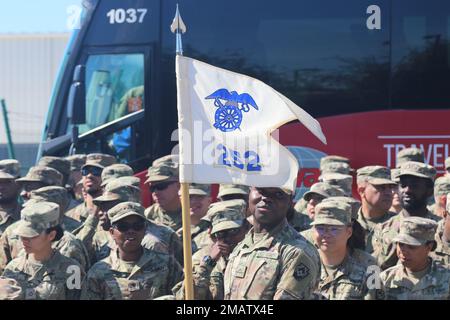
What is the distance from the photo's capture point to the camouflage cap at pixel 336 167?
28.7 feet

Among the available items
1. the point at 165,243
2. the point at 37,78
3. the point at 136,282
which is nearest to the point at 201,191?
the point at 165,243

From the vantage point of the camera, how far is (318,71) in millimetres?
9906

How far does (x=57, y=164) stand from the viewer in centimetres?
928

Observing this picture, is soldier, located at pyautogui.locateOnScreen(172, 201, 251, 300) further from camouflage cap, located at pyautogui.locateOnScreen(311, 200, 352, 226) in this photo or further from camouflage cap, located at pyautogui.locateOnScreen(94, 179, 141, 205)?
camouflage cap, located at pyautogui.locateOnScreen(94, 179, 141, 205)

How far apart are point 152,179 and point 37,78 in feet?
83.4

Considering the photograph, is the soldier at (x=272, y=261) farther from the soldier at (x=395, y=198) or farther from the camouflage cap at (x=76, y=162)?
the camouflage cap at (x=76, y=162)

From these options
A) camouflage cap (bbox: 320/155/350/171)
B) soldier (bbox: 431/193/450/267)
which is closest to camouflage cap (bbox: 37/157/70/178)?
camouflage cap (bbox: 320/155/350/171)

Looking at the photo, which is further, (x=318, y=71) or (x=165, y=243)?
(x=318, y=71)

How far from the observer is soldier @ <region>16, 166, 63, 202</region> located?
875 centimetres

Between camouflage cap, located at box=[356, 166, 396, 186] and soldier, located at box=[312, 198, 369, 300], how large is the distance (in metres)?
1.73

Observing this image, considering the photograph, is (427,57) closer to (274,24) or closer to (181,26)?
(274,24)
